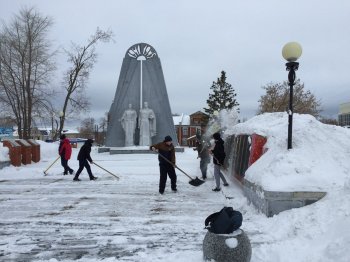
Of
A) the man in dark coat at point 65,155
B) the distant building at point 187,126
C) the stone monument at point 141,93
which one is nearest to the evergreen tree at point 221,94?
the distant building at point 187,126

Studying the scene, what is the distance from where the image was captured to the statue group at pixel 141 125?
28.8 metres

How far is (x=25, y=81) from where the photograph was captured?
1276 inches

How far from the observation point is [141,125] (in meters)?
28.9

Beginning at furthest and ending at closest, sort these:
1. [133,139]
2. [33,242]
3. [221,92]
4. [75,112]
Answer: [221,92] < [75,112] < [133,139] < [33,242]

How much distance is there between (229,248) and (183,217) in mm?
3055

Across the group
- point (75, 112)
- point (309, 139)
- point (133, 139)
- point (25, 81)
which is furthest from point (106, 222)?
point (75, 112)

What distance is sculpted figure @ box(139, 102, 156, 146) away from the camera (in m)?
28.8

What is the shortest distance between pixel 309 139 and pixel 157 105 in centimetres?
2236

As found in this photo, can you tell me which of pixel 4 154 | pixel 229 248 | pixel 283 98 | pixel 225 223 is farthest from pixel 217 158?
pixel 283 98

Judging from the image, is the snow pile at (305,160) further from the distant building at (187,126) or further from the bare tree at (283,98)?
the distant building at (187,126)

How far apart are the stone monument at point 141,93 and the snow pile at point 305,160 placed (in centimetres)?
2078

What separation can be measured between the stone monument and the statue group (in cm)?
56

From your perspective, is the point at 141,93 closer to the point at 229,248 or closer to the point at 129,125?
the point at 129,125

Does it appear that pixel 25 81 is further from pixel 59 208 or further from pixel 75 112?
pixel 59 208
